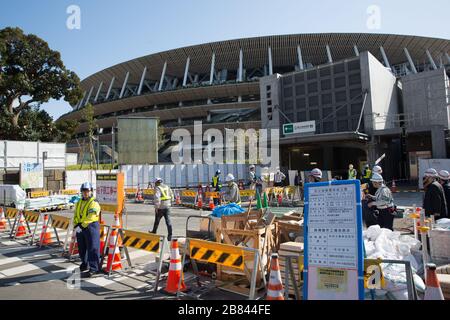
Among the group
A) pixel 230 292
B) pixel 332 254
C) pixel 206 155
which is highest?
pixel 206 155

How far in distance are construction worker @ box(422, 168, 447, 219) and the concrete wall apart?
19.1m

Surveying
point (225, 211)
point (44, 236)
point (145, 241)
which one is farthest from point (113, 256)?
point (44, 236)

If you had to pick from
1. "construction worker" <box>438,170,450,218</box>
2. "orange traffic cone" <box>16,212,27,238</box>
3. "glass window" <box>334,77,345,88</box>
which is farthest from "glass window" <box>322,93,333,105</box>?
"orange traffic cone" <box>16,212,27,238</box>

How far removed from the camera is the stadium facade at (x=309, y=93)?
26453 millimetres

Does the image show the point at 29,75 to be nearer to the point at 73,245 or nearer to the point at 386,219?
the point at 73,245

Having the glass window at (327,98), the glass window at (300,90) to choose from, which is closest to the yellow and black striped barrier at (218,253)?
the glass window at (327,98)

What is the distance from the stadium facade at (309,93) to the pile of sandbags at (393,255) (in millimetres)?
18105

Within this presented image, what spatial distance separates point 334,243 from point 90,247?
16.5ft

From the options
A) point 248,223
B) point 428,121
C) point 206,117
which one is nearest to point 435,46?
point 428,121

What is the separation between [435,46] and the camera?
58500 millimetres
